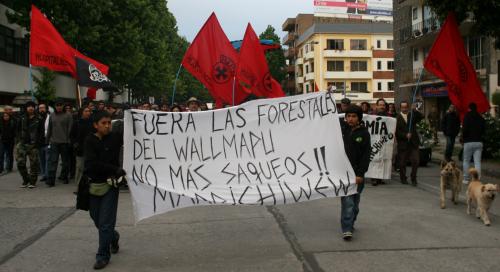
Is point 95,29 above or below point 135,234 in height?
above

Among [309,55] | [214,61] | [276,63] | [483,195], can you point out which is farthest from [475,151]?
[276,63]

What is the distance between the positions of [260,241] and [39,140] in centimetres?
721

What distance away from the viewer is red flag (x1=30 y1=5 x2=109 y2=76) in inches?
506

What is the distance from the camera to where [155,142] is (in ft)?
20.7

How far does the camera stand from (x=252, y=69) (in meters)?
13.9

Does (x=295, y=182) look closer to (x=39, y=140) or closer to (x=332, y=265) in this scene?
(x=332, y=265)

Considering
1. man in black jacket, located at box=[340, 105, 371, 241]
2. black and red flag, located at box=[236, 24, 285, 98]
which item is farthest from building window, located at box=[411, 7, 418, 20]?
man in black jacket, located at box=[340, 105, 371, 241]

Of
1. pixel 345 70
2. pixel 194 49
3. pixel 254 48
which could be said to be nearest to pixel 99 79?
pixel 194 49

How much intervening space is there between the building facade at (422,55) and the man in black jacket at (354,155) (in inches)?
936

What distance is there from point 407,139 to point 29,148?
8160 millimetres

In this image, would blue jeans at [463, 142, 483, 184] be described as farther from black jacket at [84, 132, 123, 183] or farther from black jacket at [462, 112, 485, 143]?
black jacket at [84, 132, 123, 183]

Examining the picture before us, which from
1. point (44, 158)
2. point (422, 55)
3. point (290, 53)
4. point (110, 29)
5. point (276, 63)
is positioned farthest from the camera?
point (290, 53)

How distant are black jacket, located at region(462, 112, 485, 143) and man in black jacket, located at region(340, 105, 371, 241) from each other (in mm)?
5086

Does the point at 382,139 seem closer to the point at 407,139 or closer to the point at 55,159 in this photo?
the point at 407,139
